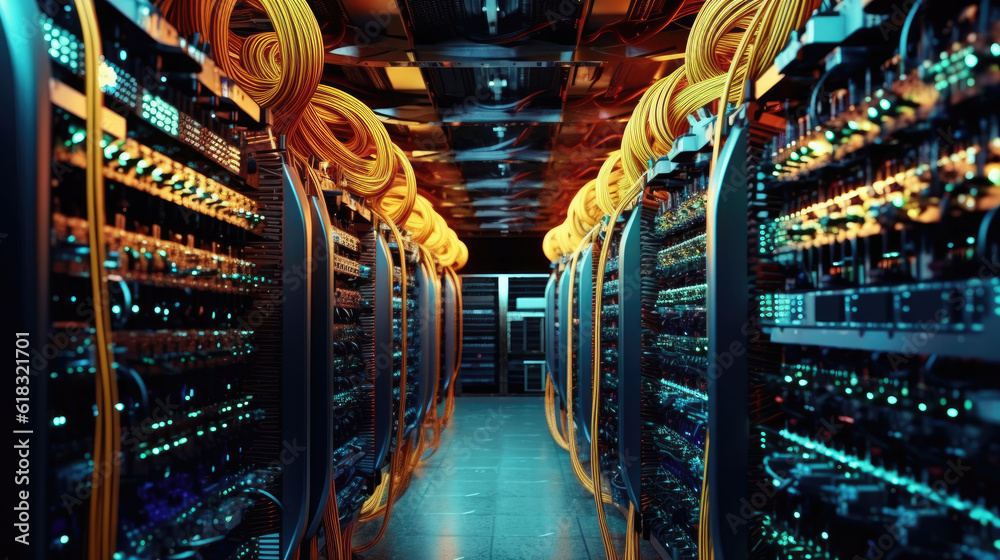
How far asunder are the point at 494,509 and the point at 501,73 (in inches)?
118

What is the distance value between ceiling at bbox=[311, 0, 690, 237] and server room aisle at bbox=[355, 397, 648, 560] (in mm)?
2862

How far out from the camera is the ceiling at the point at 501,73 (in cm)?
410

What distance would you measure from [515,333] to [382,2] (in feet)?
29.3

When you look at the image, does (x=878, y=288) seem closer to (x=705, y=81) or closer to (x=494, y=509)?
(x=705, y=81)

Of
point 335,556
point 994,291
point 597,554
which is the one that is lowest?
point 597,554

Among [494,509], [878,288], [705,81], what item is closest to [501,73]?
[705,81]

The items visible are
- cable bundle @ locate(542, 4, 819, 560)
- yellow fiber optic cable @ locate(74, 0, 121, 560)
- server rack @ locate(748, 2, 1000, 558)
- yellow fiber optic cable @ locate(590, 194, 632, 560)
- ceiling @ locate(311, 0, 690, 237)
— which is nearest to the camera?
server rack @ locate(748, 2, 1000, 558)

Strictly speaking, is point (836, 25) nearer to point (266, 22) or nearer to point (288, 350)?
point (288, 350)

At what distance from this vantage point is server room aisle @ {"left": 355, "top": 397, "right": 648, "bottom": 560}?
414cm

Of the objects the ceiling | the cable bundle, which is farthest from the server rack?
the ceiling

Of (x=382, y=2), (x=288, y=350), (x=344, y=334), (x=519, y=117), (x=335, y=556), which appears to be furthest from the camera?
(x=519, y=117)

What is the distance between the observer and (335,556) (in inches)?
118

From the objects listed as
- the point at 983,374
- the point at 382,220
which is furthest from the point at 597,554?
the point at 983,374

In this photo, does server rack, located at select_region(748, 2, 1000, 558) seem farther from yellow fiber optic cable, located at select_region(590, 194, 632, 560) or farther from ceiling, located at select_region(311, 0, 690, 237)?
ceiling, located at select_region(311, 0, 690, 237)
